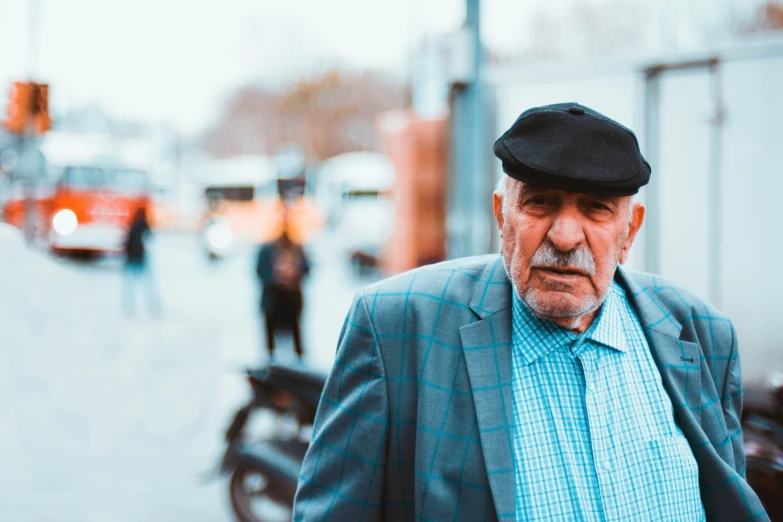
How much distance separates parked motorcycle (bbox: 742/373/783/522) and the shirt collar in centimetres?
188

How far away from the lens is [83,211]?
2130 centimetres

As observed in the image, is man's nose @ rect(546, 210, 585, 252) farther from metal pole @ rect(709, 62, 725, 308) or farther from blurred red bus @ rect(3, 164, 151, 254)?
blurred red bus @ rect(3, 164, 151, 254)

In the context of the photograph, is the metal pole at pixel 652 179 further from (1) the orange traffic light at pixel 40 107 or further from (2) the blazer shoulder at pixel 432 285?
(1) the orange traffic light at pixel 40 107

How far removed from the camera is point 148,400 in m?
6.71

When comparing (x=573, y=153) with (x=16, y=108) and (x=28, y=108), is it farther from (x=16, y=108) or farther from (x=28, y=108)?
(x=16, y=108)

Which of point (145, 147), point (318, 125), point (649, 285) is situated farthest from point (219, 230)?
point (649, 285)

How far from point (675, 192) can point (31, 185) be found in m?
10.6

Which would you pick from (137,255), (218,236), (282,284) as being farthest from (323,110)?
(282,284)

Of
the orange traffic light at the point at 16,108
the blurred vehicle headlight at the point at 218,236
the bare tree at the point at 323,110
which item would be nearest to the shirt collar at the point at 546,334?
the orange traffic light at the point at 16,108

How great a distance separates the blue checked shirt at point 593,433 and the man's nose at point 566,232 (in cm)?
22

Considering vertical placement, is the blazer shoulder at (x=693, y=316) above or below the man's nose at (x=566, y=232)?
below

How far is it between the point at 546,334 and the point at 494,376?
0.18m

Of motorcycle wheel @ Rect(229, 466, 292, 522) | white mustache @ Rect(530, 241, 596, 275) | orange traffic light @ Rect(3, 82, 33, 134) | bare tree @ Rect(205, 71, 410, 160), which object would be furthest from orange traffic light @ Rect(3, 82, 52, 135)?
bare tree @ Rect(205, 71, 410, 160)

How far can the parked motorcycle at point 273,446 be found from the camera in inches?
159
